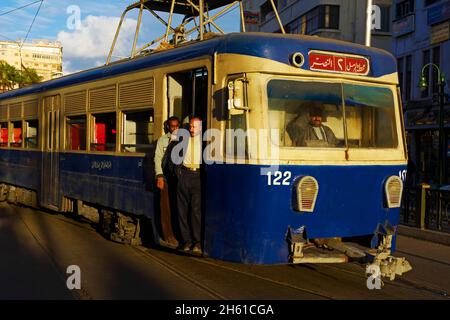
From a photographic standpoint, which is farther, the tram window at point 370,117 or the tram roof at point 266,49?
the tram window at point 370,117

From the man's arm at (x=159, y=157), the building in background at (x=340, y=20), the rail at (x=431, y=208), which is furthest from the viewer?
the building in background at (x=340, y=20)

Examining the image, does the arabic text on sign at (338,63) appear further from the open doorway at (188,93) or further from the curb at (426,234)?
the curb at (426,234)

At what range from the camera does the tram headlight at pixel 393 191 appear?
7.13 meters

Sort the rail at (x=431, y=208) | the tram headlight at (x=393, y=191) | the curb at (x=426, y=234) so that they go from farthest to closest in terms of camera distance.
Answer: the rail at (x=431, y=208) → the curb at (x=426, y=234) → the tram headlight at (x=393, y=191)

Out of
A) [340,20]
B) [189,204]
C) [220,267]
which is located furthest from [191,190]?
[340,20]

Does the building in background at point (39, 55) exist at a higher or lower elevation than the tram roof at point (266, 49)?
higher

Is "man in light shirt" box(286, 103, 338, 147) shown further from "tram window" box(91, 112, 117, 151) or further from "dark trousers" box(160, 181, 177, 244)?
"tram window" box(91, 112, 117, 151)

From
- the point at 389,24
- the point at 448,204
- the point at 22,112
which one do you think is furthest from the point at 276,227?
the point at 389,24

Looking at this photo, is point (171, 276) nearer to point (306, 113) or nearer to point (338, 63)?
point (306, 113)

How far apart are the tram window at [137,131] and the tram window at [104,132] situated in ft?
0.99

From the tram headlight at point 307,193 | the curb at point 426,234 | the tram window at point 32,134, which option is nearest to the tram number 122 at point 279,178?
→ the tram headlight at point 307,193

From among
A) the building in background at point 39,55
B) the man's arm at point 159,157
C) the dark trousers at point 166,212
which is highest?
the building in background at point 39,55

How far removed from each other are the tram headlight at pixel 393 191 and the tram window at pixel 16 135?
9590 mm

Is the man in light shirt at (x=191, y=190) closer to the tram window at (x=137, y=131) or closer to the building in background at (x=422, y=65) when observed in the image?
the tram window at (x=137, y=131)
